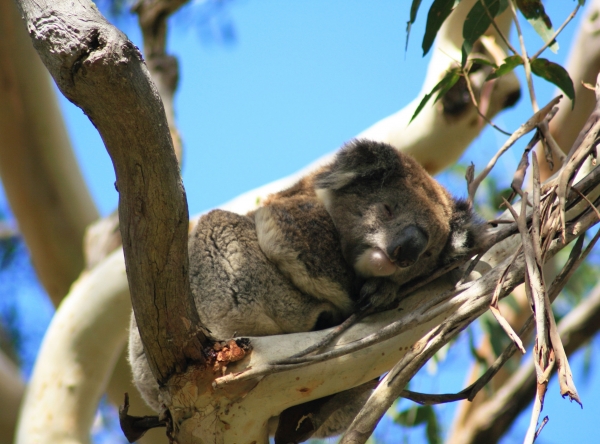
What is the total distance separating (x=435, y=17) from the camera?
268 cm

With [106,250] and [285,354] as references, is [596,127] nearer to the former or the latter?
[285,354]

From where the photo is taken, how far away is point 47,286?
6250 millimetres

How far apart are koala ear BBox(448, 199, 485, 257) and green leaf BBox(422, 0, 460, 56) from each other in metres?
0.70

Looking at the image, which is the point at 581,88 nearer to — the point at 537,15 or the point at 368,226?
the point at 537,15

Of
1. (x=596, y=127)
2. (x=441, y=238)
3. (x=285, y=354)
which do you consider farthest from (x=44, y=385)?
(x=596, y=127)

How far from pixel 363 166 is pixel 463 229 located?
51cm

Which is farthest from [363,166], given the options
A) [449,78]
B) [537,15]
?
[537,15]

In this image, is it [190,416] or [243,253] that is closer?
[190,416]

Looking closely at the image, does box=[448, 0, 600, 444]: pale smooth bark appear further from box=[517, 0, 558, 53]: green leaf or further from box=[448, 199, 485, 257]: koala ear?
box=[448, 199, 485, 257]: koala ear

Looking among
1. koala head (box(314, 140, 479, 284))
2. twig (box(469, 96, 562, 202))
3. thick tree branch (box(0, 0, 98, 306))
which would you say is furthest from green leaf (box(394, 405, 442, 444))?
thick tree branch (box(0, 0, 98, 306))

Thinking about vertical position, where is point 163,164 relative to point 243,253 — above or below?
above

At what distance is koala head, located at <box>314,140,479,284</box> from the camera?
253 centimetres

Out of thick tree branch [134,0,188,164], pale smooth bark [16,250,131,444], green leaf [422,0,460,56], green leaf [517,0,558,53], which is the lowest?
pale smooth bark [16,250,131,444]

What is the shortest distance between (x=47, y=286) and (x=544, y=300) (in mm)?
5618
